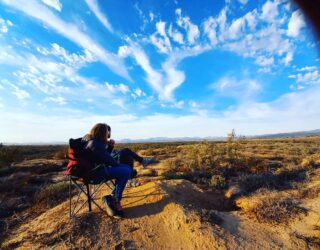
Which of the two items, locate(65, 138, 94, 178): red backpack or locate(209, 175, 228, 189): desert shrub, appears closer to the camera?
locate(65, 138, 94, 178): red backpack

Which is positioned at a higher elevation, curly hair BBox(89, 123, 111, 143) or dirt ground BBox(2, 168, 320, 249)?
curly hair BBox(89, 123, 111, 143)

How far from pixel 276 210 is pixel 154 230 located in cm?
242

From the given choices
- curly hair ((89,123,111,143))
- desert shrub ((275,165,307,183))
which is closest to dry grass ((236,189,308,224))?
desert shrub ((275,165,307,183))

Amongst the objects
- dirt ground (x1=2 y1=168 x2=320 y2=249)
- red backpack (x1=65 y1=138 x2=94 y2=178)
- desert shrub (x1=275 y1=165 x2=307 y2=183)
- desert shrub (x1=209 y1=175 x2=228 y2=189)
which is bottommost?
dirt ground (x1=2 y1=168 x2=320 y2=249)

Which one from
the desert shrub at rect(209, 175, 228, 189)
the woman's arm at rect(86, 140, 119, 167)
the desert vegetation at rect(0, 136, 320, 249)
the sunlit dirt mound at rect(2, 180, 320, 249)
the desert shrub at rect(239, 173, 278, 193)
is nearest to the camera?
the sunlit dirt mound at rect(2, 180, 320, 249)

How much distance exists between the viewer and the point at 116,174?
188 inches

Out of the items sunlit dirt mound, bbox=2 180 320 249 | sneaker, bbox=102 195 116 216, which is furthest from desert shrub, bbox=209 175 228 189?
sneaker, bbox=102 195 116 216

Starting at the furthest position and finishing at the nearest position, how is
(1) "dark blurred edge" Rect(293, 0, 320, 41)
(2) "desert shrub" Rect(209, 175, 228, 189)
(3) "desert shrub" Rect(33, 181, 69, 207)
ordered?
1. (2) "desert shrub" Rect(209, 175, 228, 189)
2. (3) "desert shrub" Rect(33, 181, 69, 207)
3. (1) "dark blurred edge" Rect(293, 0, 320, 41)

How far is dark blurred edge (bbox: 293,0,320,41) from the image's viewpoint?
1004 mm

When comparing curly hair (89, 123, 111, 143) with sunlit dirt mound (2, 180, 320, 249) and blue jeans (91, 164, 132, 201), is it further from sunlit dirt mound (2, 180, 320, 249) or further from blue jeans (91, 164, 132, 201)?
sunlit dirt mound (2, 180, 320, 249)

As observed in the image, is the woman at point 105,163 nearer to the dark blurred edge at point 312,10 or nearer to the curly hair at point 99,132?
the curly hair at point 99,132

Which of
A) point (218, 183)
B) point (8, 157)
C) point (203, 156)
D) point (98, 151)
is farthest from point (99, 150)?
point (8, 157)

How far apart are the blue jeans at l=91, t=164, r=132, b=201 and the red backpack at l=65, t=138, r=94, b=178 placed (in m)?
0.23

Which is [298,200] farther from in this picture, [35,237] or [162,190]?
[35,237]
